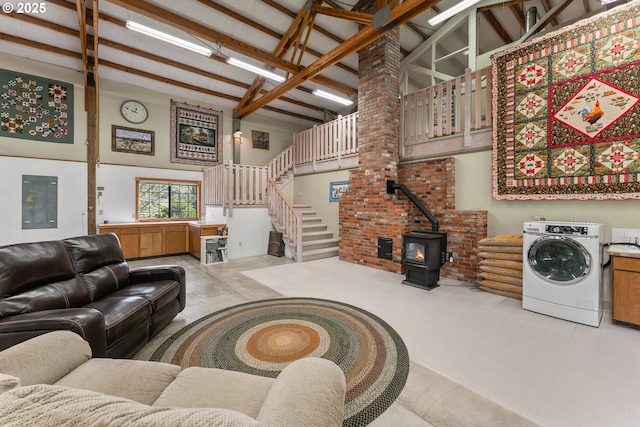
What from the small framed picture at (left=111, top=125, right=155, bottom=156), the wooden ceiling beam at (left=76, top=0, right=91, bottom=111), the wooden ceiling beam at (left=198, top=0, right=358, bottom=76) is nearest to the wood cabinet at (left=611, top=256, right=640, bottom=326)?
the wooden ceiling beam at (left=198, top=0, right=358, bottom=76)

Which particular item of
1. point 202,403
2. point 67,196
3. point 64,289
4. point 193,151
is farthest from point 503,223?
point 67,196

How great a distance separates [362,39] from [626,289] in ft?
16.4

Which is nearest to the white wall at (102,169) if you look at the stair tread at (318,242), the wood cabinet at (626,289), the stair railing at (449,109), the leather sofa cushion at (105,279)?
the stair tread at (318,242)

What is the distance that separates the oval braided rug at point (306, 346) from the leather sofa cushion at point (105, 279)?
83 cm

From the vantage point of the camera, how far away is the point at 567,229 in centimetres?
284

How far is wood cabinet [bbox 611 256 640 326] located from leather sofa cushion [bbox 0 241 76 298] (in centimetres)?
540

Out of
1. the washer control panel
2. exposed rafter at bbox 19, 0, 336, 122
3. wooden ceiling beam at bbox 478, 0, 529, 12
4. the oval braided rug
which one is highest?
wooden ceiling beam at bbox 478, 0, 529, 12

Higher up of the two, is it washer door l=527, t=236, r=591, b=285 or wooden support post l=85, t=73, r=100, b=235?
wooden support post l=85, t=73, r=100, b=235

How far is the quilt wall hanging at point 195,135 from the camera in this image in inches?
297

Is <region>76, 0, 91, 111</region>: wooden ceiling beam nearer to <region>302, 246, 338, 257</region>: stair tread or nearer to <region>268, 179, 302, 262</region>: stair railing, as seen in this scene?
<region>268, 179, 302, 262</region>: stair railing

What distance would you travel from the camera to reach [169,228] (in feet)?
22.5

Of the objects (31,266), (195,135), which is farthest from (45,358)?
(195,135)

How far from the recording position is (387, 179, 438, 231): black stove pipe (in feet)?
14.6

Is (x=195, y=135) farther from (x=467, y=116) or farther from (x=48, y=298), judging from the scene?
(x=467, y=116)
